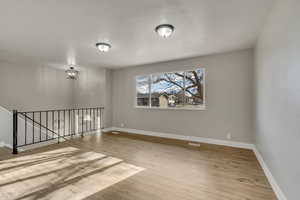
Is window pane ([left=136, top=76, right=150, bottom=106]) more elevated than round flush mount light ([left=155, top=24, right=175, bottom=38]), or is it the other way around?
round flush mount light ([left=155, top=24, right=175, bottom=38])

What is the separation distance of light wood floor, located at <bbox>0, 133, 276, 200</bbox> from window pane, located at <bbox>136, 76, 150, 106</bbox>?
6.27 ft

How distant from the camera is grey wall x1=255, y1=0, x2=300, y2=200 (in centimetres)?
138

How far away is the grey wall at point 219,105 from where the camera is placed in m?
3.74

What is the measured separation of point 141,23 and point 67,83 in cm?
569

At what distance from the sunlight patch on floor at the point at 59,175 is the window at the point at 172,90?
2.55m

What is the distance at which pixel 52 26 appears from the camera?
2.53 metres

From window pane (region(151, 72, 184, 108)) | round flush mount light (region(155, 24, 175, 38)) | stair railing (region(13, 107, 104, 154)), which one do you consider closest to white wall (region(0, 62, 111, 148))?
stair railing (region(13, 107, 104, 154))

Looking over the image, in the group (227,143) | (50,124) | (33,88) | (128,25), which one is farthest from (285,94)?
(50,124)

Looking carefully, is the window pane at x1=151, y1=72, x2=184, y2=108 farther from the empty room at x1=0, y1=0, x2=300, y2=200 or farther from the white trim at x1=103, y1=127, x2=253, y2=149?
the white trim at x1=103, y1=127, x2=253, y2=149

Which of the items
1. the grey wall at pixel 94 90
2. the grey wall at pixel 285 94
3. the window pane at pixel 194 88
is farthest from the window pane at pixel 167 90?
the grey wall at pixel 285 94

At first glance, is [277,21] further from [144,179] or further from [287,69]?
[144,179]

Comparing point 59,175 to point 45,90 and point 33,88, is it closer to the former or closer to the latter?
point 33,88

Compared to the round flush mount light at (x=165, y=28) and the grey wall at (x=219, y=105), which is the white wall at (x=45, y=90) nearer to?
the grey wall at (x=219, y=105)

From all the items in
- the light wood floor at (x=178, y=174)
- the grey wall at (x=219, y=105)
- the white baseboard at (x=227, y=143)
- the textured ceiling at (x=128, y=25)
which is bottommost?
the light wood floor at (x=178, y=174)
